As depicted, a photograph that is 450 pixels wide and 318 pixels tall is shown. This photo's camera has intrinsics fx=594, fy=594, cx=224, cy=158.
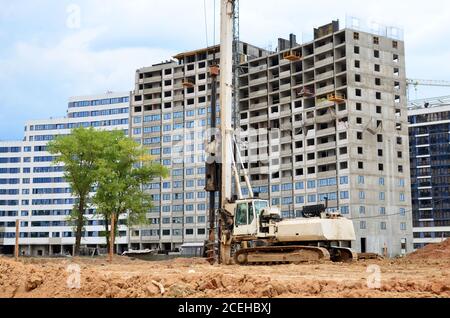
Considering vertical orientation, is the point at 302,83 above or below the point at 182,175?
above

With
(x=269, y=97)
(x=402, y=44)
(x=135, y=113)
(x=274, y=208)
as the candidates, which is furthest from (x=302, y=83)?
(x=274, y=208)

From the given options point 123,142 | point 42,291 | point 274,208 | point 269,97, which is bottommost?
point 42,291

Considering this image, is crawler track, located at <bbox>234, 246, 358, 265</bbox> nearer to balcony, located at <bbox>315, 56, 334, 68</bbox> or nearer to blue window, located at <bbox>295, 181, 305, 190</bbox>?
blue window, located at <bbox>295, 181, 305, 190</bbox>

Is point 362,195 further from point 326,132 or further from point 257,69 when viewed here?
point 257,69

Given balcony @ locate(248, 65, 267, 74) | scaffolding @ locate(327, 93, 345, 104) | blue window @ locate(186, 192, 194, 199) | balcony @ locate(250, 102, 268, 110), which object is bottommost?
blue window @ locate(186, 192, 194, 199)

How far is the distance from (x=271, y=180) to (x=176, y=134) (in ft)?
102

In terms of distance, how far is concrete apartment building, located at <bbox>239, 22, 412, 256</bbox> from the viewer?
104m

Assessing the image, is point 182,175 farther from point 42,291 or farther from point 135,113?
→ point 42,291

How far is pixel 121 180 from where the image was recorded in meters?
66.6

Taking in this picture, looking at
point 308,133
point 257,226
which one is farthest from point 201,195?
point 257,226

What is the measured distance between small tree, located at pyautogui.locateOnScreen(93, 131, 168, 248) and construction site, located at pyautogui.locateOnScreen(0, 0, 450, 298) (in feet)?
18.3

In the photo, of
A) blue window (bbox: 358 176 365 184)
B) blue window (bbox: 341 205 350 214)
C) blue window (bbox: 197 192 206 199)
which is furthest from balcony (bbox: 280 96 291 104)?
blue window (bbox: 197 192 206 199)
